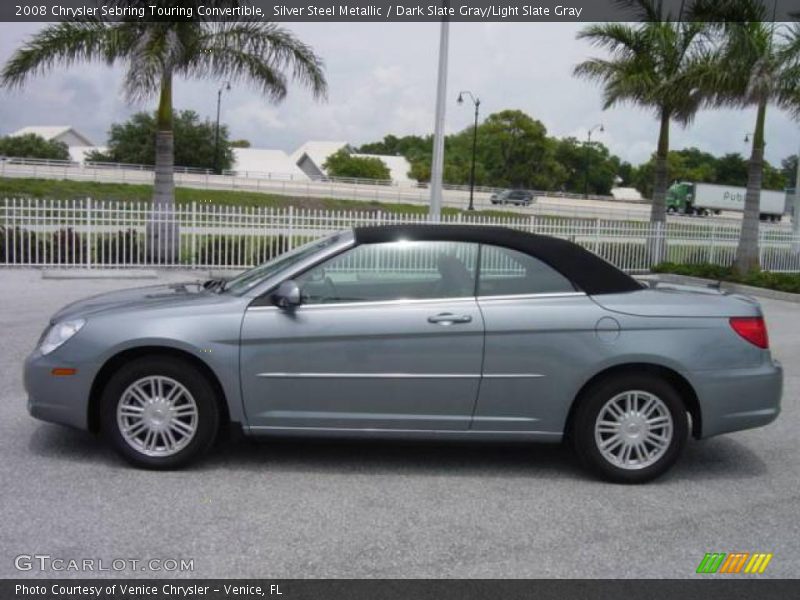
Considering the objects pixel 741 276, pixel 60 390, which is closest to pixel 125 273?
pixel 60 390

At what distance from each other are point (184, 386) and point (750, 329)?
11.3 feet

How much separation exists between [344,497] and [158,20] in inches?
Answer: 576

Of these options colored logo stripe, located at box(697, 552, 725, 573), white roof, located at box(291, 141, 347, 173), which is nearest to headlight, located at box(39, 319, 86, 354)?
colored logo stripe, located at box(697, 552, 725, 573)

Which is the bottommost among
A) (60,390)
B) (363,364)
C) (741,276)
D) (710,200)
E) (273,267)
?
(741,276)

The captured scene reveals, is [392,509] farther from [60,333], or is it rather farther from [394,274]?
[60,333]

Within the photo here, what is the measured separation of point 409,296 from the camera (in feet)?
16.9

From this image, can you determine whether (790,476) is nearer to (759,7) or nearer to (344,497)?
(344,497)

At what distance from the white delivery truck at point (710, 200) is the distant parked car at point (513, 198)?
14478 millimetres

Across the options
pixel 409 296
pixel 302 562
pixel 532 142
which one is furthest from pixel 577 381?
pixel 532 142

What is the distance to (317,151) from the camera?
347ft

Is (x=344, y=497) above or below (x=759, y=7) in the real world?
below

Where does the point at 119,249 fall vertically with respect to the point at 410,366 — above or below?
below

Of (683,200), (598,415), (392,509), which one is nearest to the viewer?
(392,509)

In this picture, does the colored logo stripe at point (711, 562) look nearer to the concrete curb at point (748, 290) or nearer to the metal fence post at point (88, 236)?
the concrete curb at point (748, 290)
